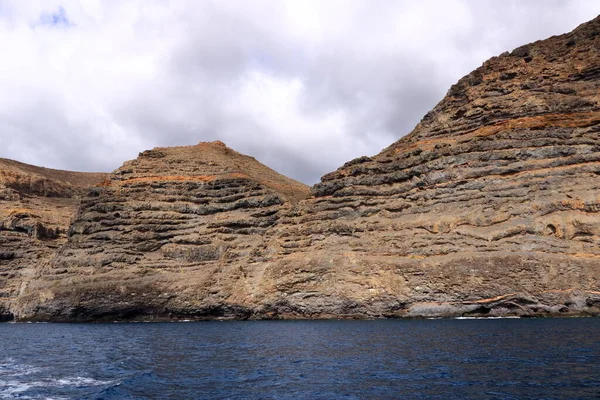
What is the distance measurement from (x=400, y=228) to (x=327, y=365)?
37.0 m

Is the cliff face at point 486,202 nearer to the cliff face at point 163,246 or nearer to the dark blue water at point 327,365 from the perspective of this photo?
the cliff face at point 163,246

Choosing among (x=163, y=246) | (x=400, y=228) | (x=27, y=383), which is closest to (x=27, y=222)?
(x=163, y=246)

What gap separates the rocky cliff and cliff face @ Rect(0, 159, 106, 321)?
14.4m

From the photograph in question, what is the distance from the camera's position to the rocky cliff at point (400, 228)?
52.1m

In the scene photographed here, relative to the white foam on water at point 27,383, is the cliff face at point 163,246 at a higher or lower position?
A: higher

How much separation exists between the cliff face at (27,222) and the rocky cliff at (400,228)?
14411 millimetres

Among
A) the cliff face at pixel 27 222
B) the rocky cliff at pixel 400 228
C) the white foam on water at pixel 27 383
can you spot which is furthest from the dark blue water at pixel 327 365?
the cliff face at pixel 27 222

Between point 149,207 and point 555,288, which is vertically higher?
point 149,207

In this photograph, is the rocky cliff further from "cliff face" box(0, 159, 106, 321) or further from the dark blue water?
"cliff face" box(0, 159, 106, 321)

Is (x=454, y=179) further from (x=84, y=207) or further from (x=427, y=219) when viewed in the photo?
(x=84, y=207)

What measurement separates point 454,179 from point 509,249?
13.2 m

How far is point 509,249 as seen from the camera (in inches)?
2071

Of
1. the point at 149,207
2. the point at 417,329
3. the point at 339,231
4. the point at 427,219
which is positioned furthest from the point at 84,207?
the point at 417,329

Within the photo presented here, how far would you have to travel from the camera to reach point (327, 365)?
2600 centimetres
